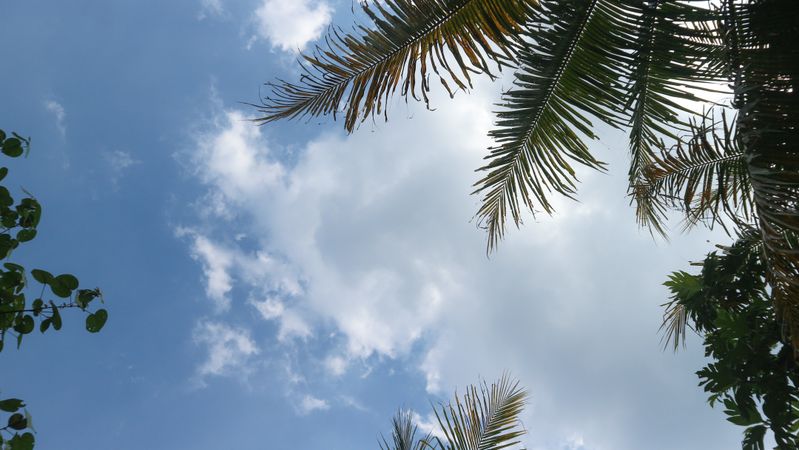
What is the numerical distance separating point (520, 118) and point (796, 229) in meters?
1.99

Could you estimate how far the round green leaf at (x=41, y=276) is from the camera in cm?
149

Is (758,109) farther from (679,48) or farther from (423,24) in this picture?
(423,24)

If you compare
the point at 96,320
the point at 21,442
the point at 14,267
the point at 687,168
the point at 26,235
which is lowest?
the point at 21,442

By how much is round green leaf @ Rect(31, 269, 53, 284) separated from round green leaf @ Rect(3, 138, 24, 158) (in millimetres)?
343

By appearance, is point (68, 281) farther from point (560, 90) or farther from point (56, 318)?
point (560, 90)

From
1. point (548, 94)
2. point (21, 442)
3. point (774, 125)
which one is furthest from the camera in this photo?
point (548, 94)

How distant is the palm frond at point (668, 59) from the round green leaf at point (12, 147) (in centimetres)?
302

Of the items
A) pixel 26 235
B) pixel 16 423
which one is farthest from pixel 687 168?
pixel 16 423

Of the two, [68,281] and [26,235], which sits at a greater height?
[26,235]

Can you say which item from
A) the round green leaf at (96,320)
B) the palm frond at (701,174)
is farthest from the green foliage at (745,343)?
the round green leaf at (96,320)

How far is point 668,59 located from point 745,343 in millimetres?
2355

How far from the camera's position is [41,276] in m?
1.50

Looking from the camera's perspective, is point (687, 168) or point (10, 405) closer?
point (10, 405)

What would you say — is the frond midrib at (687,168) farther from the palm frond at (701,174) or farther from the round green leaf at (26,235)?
the round green leaf at (26,235)
